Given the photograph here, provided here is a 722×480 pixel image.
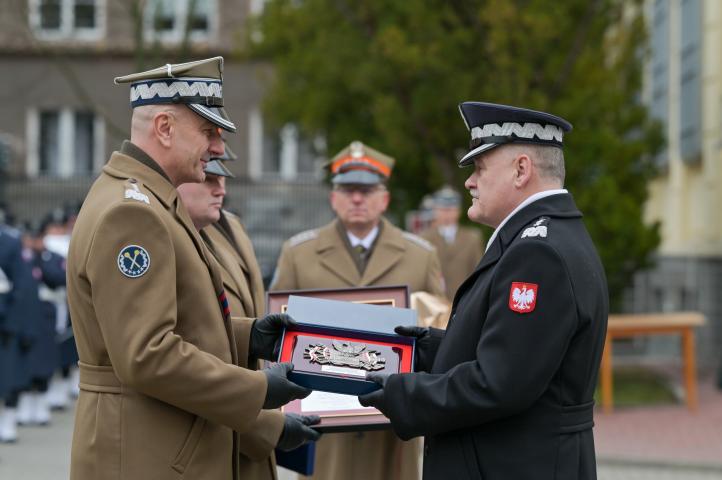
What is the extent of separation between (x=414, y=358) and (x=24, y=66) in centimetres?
3018

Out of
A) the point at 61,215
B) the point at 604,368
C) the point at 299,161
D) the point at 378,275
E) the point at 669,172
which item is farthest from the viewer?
the point at 299,161

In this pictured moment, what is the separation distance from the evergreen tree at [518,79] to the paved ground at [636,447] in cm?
234

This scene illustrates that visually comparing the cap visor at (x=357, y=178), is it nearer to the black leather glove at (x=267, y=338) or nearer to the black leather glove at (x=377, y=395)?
the black leather glove at (x=267, y=338)

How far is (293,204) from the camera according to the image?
27656 millimetres

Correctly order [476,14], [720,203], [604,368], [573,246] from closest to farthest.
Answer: [573,246] → [604,368] → [476,14] → [720,203]

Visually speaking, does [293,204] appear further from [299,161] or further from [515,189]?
[515,189]

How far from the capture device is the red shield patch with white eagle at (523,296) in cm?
367

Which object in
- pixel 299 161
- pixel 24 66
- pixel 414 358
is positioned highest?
pixel 24 66

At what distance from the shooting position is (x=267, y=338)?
4.50m

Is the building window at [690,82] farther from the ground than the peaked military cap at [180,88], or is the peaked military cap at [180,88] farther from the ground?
the building window at [690,82]

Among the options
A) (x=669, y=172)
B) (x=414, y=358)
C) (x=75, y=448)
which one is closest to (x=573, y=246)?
(x=414, y=358)

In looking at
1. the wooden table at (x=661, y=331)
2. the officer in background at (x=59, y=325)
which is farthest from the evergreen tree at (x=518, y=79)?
the officer in background at (x=59, y=325)

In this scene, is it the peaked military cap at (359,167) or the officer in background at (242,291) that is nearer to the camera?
the officer in background at (242,291)

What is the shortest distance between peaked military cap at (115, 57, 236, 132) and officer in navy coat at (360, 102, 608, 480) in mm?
910
